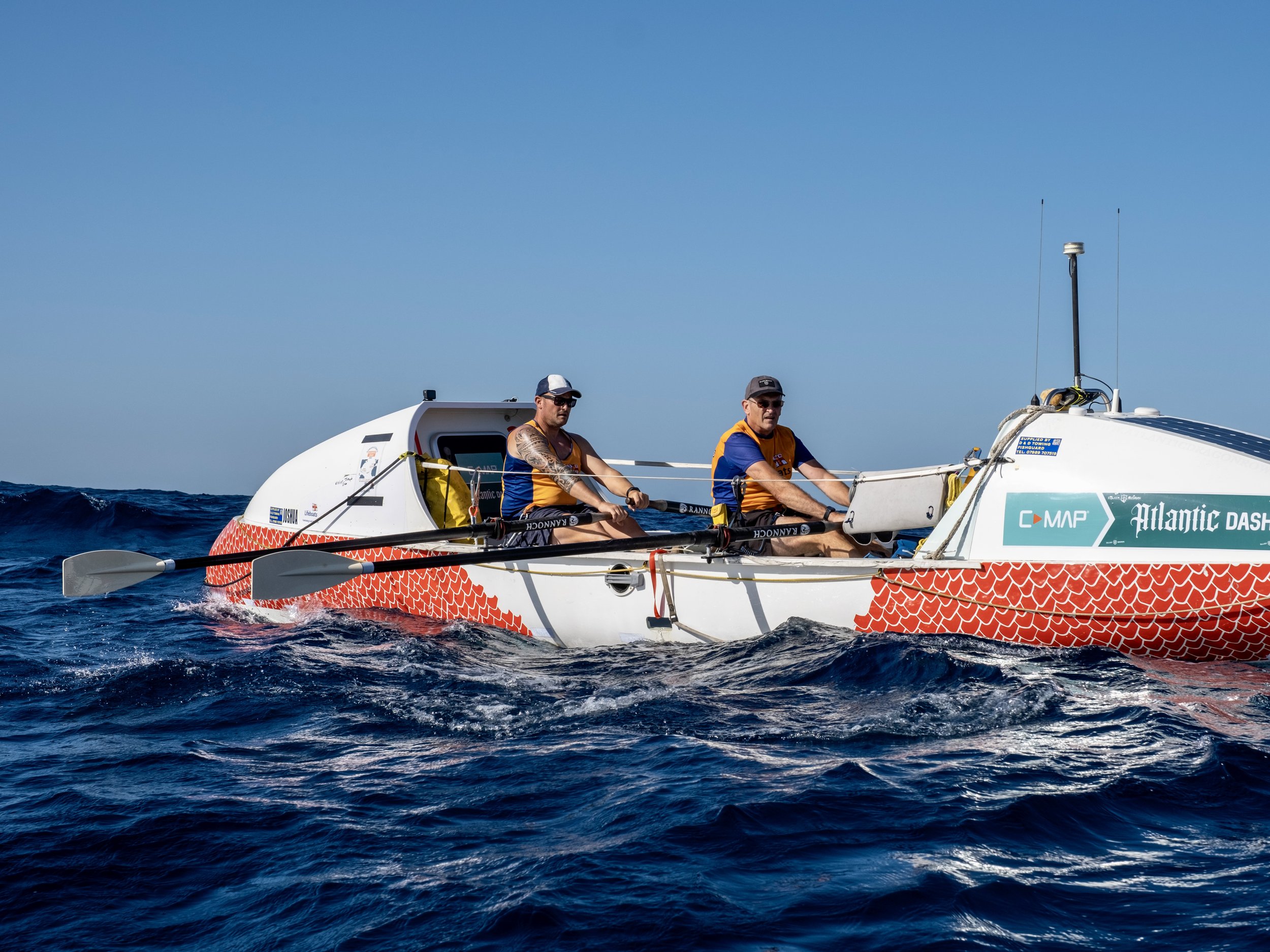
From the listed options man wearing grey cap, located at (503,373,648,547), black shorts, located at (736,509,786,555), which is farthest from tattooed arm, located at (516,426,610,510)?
black shorts, located at (736,509,786,555)

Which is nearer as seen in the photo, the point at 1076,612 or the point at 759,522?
the point at 1076,612

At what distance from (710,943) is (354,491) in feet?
21.9

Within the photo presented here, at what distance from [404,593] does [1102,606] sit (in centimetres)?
512

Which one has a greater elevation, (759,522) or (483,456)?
(483,456)

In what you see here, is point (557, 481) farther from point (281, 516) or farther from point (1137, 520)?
point (1137, 520)

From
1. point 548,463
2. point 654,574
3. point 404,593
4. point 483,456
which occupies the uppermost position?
point 483,456

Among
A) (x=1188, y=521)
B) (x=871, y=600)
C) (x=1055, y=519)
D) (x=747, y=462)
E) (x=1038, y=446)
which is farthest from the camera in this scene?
(x=747, y=462)

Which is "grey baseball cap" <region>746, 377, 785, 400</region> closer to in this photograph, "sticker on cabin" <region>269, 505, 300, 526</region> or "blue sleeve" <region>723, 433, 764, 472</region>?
"blue sleeve" <region>723, 433, 764, 472</region>

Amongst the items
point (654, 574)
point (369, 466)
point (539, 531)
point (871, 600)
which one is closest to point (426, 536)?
point (539, 531)

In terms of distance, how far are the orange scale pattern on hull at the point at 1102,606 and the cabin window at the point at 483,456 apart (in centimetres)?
418

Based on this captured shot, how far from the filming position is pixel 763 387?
760 cm

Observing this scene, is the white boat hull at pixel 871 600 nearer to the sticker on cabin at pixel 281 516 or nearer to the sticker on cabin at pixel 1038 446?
the sticker on cabin at pixel 1038 446

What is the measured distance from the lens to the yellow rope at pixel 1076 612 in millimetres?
5613

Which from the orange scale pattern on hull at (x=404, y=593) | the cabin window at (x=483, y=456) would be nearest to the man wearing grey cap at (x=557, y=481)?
the orange scale pattern on hull at (x=404, y=593)
